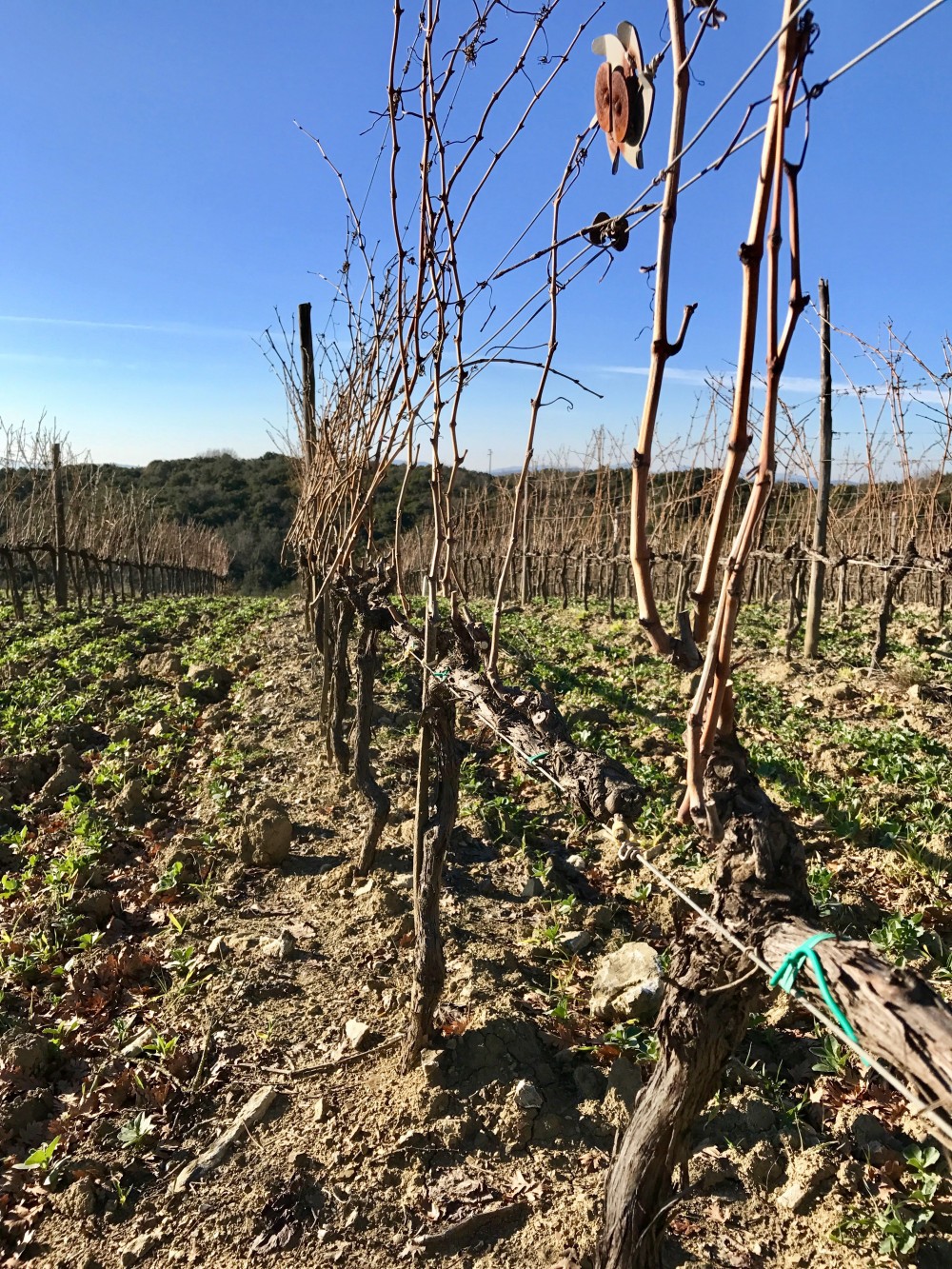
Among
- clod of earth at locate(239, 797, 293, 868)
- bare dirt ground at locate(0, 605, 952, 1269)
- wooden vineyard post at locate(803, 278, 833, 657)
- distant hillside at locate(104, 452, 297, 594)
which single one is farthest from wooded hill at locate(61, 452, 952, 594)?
bare dirt ground at locate(0, 605, 952, 1269)

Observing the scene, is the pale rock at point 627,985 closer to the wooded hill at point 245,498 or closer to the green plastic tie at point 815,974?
the green plastic tie at point 815,974

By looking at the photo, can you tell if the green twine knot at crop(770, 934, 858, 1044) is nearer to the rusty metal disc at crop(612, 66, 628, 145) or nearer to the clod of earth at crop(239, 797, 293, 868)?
the rusty metal disc at crop(612, 66, 628, 145)

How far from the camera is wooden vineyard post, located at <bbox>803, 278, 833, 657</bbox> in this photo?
8.33 meters

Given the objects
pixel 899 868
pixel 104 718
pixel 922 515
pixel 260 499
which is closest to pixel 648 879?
pixel 899 868

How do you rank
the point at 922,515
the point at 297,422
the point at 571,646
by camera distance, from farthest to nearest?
the point at 922,515 → the point at 571,646 → the point at 297,422

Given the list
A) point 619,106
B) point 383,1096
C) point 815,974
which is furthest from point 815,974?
point 383,1096

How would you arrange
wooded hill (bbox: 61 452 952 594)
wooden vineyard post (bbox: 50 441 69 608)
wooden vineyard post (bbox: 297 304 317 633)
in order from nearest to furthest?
wooden vineyard post (bbox: 297 304 317 633) < wooden vineyard post (bbox: 50 441 69 608) < wooded hill (bbox: 61 452 952 594)

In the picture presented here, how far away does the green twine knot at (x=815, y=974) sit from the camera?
124 centimetres

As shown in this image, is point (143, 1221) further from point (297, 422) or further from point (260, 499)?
point (260, 499)

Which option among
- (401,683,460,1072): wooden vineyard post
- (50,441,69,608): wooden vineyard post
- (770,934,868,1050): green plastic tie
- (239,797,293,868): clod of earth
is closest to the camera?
(770,934,868,1050): green plastic tie

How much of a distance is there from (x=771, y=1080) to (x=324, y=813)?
3.12m

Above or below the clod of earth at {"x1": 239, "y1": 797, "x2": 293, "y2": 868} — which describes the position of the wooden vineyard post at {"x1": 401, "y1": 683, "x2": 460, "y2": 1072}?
above

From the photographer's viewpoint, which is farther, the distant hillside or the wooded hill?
the distant hillside

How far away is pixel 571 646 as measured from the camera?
9539mm
